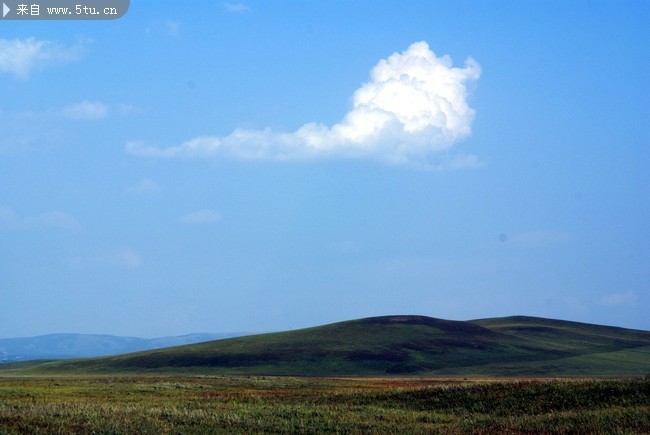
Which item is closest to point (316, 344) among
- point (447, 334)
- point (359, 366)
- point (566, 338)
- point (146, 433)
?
point (359, 366)

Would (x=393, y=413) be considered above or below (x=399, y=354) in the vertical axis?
above

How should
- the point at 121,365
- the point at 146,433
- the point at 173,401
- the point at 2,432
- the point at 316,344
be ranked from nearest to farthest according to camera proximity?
the point at 2,432 → the point at 146,433 → the point at 173,401 → the point at 121,365 → the point at 316,344

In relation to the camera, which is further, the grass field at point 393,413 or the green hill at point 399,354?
the green hill at point 399,354

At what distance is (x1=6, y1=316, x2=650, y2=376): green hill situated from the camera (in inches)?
4336

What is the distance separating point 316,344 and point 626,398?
98.2 m

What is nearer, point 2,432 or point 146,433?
point 2,432

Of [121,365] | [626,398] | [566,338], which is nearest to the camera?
[626,398]

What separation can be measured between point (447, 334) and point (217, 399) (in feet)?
340

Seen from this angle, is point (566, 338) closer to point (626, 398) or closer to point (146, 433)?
point (626, 398)

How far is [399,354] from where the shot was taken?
400ft

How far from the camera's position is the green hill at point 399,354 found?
110 metres

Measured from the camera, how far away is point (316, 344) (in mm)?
132625

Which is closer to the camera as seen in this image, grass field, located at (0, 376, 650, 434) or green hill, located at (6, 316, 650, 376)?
grass field, located at (0, 376, 650, 434)

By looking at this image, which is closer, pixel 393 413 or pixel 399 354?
pixel 393 413
